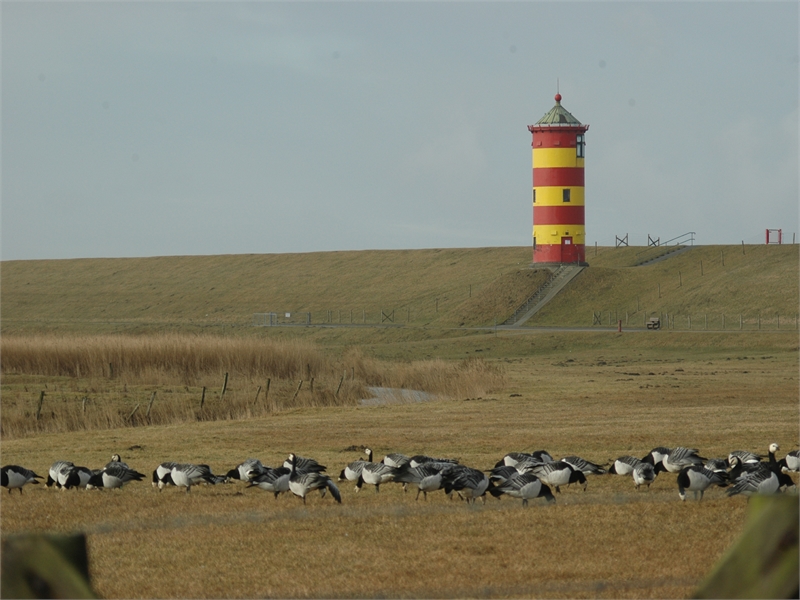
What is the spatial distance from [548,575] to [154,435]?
17082mm

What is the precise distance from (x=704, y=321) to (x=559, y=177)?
63.2ft

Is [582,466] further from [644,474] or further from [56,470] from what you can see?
[56,470]

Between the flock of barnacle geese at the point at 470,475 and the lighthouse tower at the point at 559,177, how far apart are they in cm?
7487

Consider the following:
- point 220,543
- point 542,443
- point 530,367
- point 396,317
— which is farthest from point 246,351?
point 396,317

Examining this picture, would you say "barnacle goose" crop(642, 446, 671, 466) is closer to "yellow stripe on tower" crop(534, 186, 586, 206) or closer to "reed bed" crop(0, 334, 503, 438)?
"reed bed" crop(0, 334, 503, 438)

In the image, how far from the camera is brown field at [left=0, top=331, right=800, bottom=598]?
1184 cm

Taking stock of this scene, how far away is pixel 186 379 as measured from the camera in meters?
43.5

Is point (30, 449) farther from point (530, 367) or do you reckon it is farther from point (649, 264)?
point (649, 264)

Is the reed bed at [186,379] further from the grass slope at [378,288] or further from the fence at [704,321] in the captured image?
the grass slope at [378,288]

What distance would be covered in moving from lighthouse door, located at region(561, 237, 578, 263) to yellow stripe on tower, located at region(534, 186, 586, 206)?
381cm

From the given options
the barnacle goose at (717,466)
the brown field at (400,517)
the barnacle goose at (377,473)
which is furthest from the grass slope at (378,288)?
the barnacle goose at (377,473)

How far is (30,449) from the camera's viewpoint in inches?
974

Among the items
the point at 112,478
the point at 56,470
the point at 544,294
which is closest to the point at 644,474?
the point at 112,478

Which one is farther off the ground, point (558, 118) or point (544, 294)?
point (558, 118)
